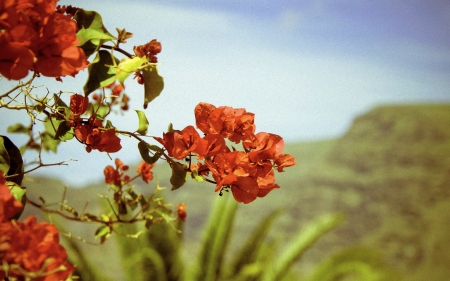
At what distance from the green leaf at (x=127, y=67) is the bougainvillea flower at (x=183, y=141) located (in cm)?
9

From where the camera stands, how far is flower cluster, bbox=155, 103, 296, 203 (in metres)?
0.40

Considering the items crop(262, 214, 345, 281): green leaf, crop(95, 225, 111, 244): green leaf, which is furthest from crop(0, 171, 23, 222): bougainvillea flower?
crop(262, 214, 345, 281): green leaf

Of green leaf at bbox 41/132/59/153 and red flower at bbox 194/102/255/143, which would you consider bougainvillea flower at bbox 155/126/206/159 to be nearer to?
red flower at bbox 194/102/255/143

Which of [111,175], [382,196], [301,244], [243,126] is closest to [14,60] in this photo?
[243,126]

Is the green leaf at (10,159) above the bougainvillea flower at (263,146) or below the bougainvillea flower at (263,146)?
below

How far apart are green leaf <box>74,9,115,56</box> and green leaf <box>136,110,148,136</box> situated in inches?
3.3

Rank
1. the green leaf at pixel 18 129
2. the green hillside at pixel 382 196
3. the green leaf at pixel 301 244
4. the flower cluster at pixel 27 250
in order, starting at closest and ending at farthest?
the flower cluster at pixel 27 250, the green leaf at pixel 18 129, the green leaf at pixel 301 244, the green hillside at pixel 382 196

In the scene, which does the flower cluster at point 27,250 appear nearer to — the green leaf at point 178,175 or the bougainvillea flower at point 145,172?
the green leaf at point 178,175

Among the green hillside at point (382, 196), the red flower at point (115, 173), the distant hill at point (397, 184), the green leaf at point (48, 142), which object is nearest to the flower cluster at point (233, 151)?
the red flower at point (115, 173)

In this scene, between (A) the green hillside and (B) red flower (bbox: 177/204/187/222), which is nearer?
(B) red flower (bbox: 177/204/187/222)

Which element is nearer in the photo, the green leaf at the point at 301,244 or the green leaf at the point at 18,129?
the green leaf at the point at 18,129

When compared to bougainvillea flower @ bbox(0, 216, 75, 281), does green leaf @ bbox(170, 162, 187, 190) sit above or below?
above

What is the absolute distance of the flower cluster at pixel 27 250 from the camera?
0.28m

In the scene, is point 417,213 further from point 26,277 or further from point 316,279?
point 26,277
